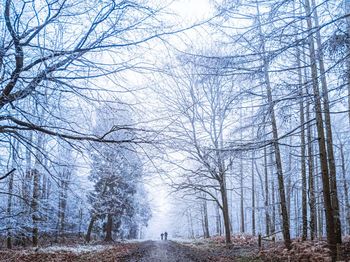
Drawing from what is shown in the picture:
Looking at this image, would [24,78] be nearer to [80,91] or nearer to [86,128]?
[80,91]

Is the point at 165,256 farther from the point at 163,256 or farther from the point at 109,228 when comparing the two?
the point at 109,228

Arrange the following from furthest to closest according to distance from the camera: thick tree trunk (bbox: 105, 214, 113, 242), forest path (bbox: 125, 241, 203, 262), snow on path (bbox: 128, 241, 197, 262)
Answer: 1. thick tree trunk (bbox: 105, 214, 113, 242)
2. forest path (bbox: 125, 241, 203, 262)
3. snow on path (bbox: 128, 241, 197, 262)

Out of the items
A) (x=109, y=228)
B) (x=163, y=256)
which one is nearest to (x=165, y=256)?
(x=163, y=256)

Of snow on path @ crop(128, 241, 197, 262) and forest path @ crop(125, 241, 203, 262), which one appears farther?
forest path @ crop(125, 241, 203, 262)

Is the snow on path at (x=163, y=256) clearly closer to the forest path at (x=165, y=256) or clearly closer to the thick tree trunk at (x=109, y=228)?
the forest path at (x=165, y=256)

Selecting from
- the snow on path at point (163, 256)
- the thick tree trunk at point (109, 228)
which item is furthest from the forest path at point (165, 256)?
the thick tree trunk at point (109, 228)

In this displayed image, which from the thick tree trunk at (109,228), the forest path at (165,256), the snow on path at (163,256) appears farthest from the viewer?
the thick tree trunk at (109,228)

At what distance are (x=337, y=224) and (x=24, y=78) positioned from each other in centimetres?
962

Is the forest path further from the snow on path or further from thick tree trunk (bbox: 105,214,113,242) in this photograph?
thick tree trunk (bbox: 105,214,113,242)

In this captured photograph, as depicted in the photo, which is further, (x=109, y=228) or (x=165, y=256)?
(x=109, y=228)

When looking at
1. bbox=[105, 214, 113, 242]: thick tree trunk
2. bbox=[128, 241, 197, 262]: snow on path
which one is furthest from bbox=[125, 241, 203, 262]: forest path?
bbox=[105, 214, 113, 242]: thick tree trunk

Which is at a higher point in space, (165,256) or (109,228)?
(165,256)

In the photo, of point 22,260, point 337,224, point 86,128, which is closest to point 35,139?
point 86,128

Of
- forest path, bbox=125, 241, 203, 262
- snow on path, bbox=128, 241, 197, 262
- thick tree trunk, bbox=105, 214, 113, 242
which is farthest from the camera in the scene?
thick tree trunk, bbox=105, 214, 113, 242
